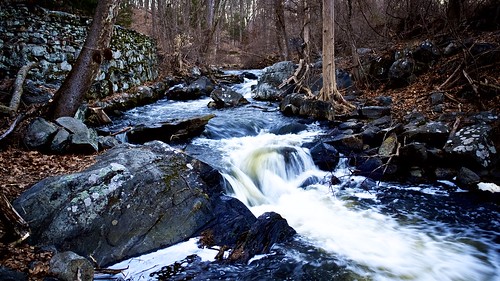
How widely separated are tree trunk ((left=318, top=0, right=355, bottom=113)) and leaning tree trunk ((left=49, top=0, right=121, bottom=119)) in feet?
22.1

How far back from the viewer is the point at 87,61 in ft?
23.1

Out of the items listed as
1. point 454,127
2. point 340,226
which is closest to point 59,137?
point 340,226

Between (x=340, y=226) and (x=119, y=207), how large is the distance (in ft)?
11.7

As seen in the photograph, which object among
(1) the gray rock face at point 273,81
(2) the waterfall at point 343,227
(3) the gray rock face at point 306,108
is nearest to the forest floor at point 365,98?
(3) the gray rock face at point 306,108

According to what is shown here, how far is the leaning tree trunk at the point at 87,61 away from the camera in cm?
694

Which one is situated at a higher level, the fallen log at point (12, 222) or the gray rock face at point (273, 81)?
the gray rock face at point (273, 81)

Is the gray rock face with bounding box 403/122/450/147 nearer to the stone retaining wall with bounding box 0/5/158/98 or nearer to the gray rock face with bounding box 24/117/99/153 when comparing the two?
the gray rock face with bounding box 24/117/99/153

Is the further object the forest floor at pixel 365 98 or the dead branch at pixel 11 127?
the dead branch at pixel 11 127

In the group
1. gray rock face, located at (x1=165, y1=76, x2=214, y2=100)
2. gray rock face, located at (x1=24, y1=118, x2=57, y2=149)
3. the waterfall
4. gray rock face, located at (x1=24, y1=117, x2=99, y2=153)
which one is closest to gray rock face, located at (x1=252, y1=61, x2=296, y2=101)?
gray rock face, located at (x1=165, y1=76, x2=214, y2=100)

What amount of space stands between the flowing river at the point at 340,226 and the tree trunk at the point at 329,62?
234 cm

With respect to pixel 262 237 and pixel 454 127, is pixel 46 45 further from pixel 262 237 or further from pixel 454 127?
pixel 454 127

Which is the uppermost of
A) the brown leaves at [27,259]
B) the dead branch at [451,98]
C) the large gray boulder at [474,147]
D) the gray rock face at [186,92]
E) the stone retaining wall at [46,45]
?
the stone retaining wall at [46,45]

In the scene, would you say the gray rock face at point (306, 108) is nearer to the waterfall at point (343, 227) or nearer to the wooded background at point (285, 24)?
the waterfall at point (343, 227)

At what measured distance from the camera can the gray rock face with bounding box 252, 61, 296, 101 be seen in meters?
15.4
